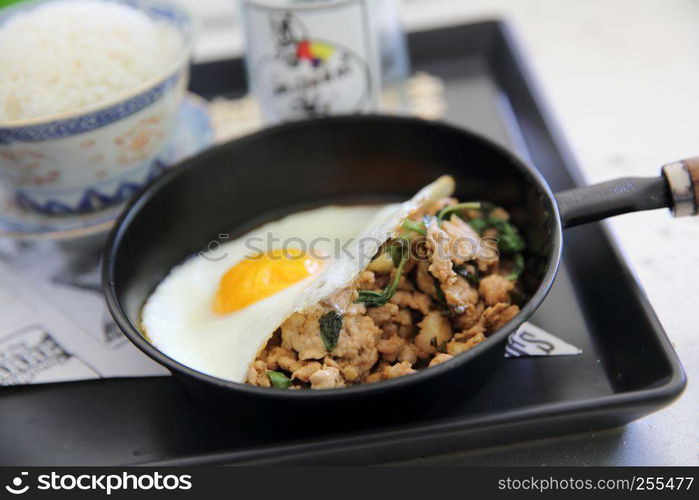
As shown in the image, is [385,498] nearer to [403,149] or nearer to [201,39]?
[403,149]

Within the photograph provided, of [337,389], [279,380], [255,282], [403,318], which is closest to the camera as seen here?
[337,389]

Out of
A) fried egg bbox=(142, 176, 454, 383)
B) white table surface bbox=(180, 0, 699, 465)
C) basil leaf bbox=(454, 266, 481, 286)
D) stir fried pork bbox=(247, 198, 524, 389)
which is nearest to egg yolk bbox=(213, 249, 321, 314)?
fried egg bbox=(142, 176, 454, 383)

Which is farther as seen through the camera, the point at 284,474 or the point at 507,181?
the point at 507,181

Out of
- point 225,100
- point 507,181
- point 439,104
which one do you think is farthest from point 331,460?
point 225,100

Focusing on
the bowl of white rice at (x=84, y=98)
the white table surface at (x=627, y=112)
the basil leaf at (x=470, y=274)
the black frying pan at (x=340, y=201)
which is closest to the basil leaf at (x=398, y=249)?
the basil leaf at (x=470, y=274)

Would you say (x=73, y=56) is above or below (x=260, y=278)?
above

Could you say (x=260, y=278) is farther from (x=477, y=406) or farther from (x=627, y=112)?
(x=627, y=112)

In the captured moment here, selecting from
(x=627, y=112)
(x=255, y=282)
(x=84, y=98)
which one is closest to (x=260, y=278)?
(x=255, y=282)
